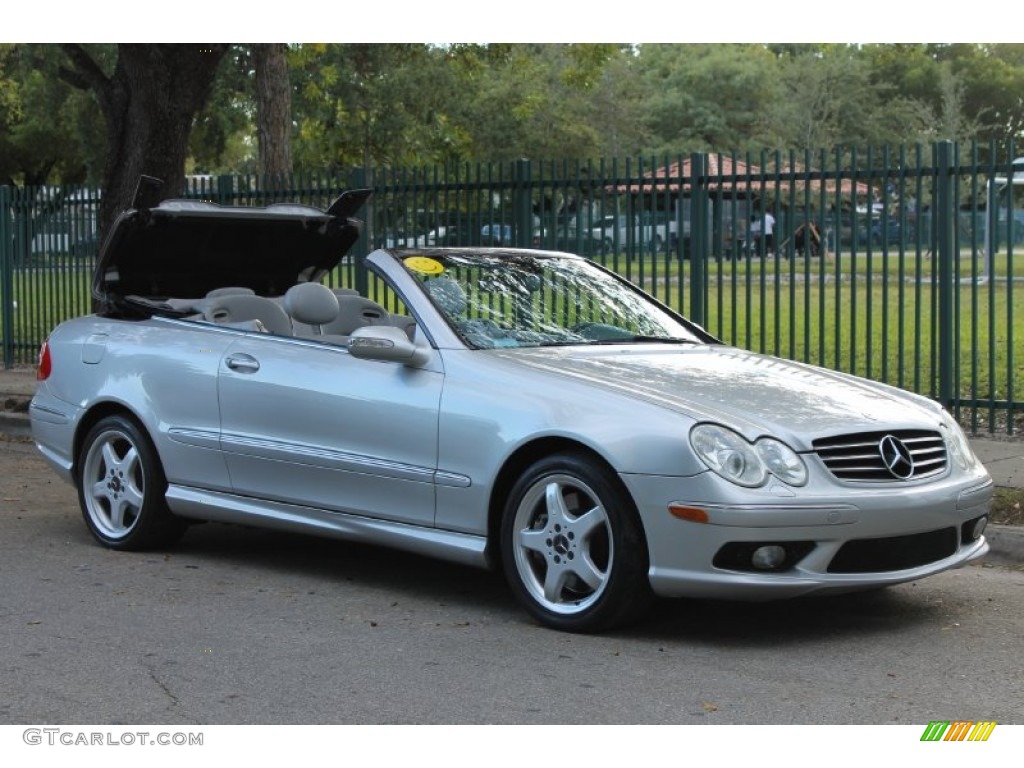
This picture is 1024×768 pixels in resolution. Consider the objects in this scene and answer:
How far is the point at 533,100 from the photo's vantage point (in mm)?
30531

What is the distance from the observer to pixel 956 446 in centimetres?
635

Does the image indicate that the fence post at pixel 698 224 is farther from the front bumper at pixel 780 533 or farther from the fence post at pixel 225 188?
the front bumper at pixel 780 533

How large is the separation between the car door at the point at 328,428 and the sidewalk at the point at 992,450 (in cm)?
315

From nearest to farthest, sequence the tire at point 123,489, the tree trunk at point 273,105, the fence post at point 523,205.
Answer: the tire at point 123,489
the fence post at point 523,205
the tree trunk at point 273,105

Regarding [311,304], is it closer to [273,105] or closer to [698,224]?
[698,224]

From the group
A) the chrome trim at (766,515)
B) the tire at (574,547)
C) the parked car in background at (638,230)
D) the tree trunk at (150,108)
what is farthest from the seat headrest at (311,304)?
the tree trunk at (150,108)

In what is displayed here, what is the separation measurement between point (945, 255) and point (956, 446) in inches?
191

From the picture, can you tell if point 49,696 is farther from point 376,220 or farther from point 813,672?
point 376,220

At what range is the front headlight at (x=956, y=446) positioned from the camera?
627 cm

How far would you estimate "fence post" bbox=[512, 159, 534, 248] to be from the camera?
1273cm

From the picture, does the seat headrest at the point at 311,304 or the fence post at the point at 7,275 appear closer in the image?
the seat headrest at the point at 311,304

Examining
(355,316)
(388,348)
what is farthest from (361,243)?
(388,348)

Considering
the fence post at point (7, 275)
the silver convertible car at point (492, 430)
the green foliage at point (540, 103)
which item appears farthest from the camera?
the green foliage at point (540, 103)
